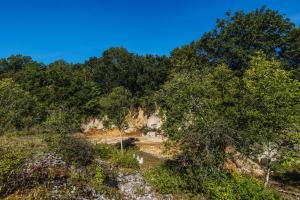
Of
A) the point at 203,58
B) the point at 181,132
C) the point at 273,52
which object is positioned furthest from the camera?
the point at 203,58

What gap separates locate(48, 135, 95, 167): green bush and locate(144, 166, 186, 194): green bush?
230 inches

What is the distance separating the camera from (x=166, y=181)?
82.8 ft

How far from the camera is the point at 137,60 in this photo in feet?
256

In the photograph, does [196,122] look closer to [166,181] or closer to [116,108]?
[166,181]

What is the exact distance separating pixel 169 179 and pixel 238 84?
13.8 m

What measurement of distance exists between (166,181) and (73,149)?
8.77 m

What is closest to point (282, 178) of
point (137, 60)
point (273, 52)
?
point (273, 52)

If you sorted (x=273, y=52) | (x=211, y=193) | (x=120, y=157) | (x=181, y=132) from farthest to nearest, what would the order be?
(x=273, y=52), (x=120, y=157), (x=181, y=132), (x=211, y=193)

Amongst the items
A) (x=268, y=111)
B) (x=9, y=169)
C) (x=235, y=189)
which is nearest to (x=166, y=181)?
(x=235, y=189)

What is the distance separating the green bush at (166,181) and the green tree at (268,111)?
21.6 feet

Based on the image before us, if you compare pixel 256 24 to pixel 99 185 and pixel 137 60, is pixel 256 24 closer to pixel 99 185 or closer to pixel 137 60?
pixel 137 60

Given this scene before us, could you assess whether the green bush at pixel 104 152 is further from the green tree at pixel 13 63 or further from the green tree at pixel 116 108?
the green tree at pixel 13 63

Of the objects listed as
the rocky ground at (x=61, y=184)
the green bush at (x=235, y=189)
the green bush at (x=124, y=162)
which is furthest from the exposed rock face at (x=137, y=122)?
the green bush at (x=235, y=189)

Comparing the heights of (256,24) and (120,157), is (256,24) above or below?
above
